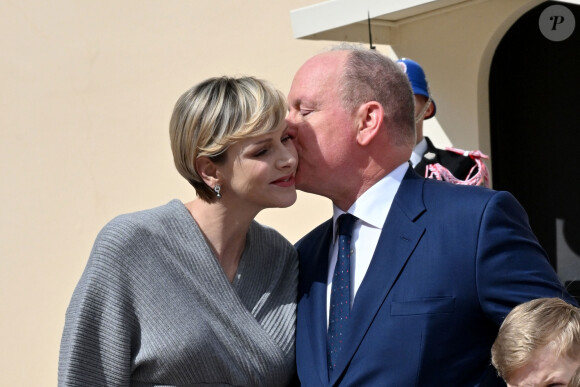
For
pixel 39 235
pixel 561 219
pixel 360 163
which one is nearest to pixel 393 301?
pixel 360 163

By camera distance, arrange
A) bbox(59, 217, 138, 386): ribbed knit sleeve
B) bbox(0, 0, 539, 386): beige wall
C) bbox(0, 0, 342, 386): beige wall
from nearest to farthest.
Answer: bbox(59, 217, 138, 386): ribbed knit sleeve → bbox(0, 0, 539, 386): beige wall → bbox(0, 0, 342, 386): beige wall

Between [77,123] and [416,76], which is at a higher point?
[416,76]

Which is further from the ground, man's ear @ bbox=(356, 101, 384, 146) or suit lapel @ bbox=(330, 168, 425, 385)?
man's ear @ bbox=(356, 101, 384, 146)

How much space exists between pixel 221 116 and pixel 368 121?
1.47 ft

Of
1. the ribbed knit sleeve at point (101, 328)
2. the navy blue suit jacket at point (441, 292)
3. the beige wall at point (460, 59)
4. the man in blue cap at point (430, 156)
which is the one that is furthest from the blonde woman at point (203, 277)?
the beige wall at point (460, 59)

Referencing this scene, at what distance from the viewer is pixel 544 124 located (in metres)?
5.11

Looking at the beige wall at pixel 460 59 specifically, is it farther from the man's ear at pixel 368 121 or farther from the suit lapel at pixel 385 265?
the suit lapel at pixel 385 265

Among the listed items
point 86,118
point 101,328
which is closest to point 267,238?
point 101,328

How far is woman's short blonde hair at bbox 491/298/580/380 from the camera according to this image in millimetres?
2426

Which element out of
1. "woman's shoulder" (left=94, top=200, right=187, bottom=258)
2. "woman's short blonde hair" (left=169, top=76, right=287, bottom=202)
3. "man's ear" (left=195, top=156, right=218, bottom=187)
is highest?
"woman's short blonde hair" (left=169, top=76, right=287, bottom=202)

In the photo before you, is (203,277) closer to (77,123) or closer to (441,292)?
(441,292)

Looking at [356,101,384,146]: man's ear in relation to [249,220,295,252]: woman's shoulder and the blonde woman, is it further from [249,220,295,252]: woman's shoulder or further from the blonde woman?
[249,220,295,252]: woman's shoulder

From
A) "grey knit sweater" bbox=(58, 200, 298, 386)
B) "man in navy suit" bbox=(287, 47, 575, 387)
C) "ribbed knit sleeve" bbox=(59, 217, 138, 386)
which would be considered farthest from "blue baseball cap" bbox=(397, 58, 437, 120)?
"ribbed knit sleeve" bbox=(59, 217, 138, 386)

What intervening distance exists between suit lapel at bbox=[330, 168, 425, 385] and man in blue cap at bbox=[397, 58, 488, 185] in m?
1.48
